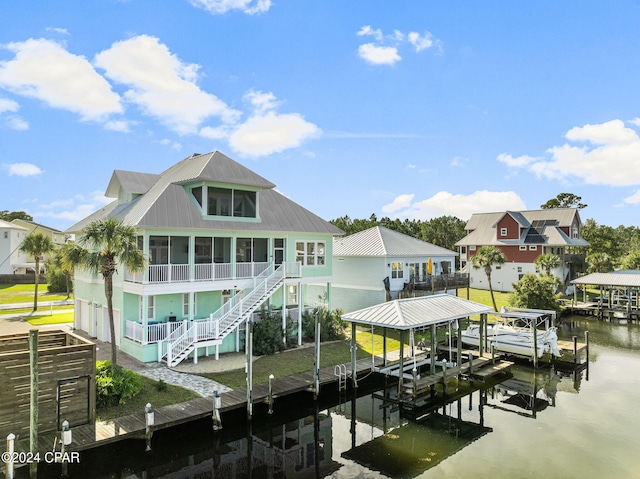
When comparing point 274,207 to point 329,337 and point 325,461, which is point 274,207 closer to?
point 329,337

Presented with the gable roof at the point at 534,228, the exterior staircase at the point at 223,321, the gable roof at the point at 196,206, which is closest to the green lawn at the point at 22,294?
the gable roof at the point at 196,206

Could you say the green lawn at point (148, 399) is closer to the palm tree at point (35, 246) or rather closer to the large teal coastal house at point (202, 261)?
the large teal coastal house at point (202, 261)

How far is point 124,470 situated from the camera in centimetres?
1298

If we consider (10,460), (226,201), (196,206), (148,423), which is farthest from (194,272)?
(10,460)

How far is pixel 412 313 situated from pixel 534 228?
42235 mm

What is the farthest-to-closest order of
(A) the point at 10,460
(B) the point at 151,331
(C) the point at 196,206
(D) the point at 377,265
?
(D) the point at 377,265, (C) the point at 196,206, (B) the point at 151,331, (A) the point at 10,460

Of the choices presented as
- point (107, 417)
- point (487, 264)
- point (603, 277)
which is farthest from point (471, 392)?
point (603, 277)

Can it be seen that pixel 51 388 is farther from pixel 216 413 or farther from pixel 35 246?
pixel 35 246

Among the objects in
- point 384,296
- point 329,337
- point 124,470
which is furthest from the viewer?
point 384,296

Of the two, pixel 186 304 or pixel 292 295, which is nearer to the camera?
pixel 186 304

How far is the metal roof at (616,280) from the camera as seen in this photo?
40188mm

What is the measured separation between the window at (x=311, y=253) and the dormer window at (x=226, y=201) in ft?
12.9

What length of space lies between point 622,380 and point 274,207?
21.5 meters

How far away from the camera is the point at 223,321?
74.5 ft
